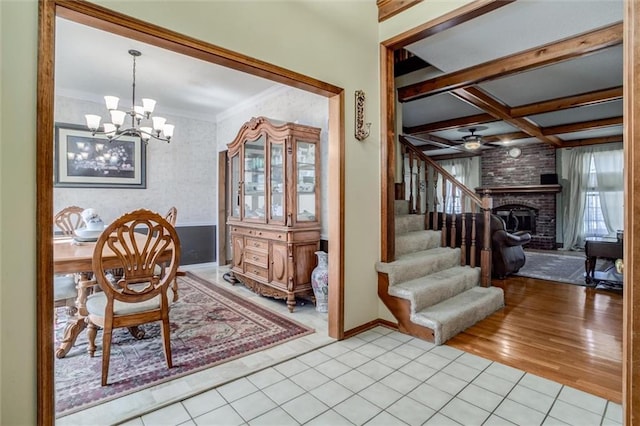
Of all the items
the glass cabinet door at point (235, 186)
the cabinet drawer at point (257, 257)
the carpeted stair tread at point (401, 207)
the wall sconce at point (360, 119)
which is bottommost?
the cabinet drawer at point (257, 257)

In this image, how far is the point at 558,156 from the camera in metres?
8.48

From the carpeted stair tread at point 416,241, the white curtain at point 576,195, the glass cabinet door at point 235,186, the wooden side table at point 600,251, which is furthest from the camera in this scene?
the white curtain at point 576,195

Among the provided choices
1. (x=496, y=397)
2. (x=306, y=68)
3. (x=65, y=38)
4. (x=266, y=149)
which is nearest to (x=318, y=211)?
(x=266, y=149)

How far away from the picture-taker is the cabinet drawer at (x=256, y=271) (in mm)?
4004

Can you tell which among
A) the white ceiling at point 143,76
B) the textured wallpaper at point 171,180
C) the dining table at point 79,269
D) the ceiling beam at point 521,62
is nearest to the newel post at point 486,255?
the ceiling beam at point 521,62

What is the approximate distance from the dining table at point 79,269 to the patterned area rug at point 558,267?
5.47m

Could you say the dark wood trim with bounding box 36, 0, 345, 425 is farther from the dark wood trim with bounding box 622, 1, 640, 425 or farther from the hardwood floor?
the hardwood floor

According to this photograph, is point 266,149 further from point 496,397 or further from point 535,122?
point 535,122

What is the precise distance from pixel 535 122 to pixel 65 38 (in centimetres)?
748

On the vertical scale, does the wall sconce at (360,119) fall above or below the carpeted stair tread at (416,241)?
above

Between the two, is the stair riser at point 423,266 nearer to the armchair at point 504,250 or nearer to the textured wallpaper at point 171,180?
the armchair at point 504,250

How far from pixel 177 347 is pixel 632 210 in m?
2.95

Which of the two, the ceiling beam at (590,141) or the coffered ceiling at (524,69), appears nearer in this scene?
the coffered ceiling at (524,69)

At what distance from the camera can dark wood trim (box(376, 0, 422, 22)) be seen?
9.35 feet
